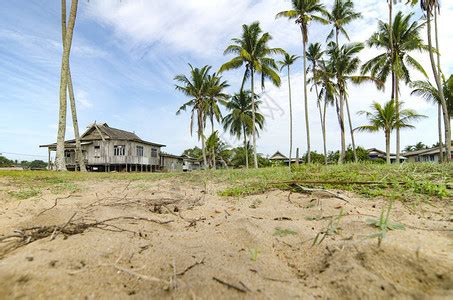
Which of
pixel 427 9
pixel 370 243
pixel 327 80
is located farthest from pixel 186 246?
pixel 327 80

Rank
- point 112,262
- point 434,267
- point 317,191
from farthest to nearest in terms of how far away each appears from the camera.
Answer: point 317,191, point 112,262, point 434,267

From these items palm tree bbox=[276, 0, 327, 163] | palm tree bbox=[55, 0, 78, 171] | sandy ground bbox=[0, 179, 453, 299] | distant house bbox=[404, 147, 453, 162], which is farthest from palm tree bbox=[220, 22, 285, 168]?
distant house bbox=[404, 147, 453, 162]

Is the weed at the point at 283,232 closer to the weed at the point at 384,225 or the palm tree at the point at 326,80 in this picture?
the weed at the point at 384,225

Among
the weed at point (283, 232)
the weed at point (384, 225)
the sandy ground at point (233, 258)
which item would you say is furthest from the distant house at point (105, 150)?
the weed at point (384, 225)

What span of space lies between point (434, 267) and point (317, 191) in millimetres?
1823

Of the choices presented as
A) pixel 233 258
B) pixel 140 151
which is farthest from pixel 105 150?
pixel 233 258

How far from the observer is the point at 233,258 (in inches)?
61.2

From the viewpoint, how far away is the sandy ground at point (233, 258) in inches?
45.9

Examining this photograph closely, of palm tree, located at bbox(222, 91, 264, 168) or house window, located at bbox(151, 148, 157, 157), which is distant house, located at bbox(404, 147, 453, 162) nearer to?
palm tree, located at bbox(222, 91, 264, 168)

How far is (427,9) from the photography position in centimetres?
1325

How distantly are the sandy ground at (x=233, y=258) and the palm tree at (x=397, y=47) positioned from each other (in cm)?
1750

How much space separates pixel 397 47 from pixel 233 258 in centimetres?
2103

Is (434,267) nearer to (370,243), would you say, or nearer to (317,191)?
(370,243)

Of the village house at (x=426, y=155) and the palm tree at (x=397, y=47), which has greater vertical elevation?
the palm tree at (x=397, y=47)
